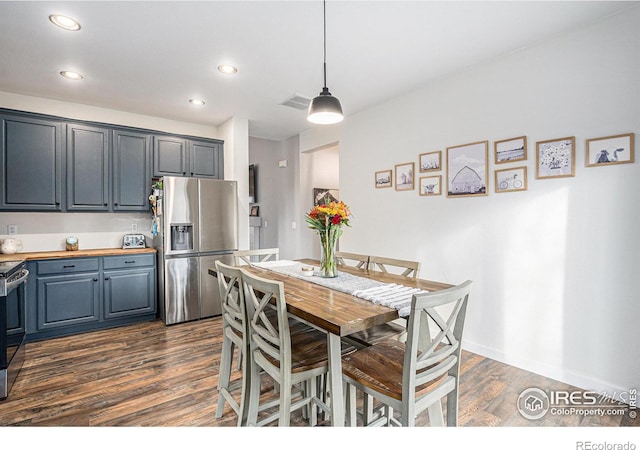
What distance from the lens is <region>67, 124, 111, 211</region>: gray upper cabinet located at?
11.9 feet

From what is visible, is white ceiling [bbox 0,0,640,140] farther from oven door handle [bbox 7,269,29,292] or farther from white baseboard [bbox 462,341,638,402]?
white baseboard [bbox 462,341,638,402]

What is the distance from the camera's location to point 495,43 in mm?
2549

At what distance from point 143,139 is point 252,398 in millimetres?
3480

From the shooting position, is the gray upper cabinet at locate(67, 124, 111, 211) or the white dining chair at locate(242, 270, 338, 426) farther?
the gray upper cabinet at locate(67, 124, 111, 211)

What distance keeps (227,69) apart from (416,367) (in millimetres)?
2869

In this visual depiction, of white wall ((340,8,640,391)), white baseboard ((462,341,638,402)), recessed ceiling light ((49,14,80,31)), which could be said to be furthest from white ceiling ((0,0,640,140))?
white baseboard ((462,341,638,402))

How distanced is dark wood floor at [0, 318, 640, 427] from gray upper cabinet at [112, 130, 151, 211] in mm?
1552

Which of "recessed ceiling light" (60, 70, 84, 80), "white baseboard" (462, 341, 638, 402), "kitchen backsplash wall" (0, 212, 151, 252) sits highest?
"recessed ceiling light" (60, 70, 84, 80)

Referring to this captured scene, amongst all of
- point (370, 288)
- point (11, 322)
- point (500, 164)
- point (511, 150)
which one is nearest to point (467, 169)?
point (500, 164)

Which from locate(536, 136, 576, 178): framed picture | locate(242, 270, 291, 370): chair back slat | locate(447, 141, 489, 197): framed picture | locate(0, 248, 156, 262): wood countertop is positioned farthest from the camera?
locate(0, 248, 156, 262): wood countertop

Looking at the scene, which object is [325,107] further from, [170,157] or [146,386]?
[170,157]

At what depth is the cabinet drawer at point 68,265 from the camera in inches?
129

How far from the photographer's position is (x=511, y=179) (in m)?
2.70
